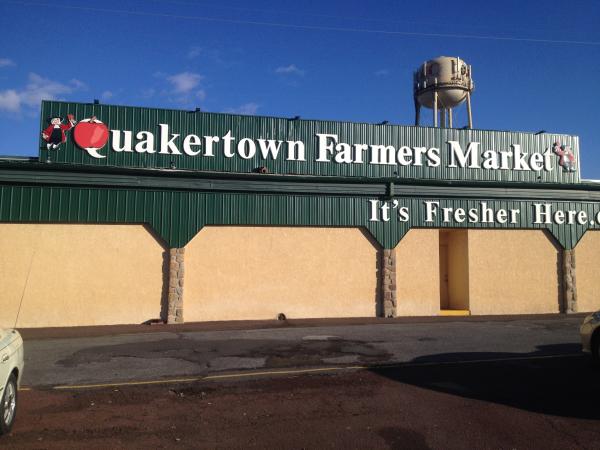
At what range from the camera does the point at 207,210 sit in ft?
53.0

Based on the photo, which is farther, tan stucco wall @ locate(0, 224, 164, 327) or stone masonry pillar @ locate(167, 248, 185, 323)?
stone masonry pillar @ locate(167, 248, 185, 323)

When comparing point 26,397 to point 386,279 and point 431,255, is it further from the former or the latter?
point 431,255

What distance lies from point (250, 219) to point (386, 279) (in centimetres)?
502

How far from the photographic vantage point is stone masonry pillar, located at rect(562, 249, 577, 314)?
18.5 m

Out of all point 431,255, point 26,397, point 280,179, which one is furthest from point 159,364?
point 431,255

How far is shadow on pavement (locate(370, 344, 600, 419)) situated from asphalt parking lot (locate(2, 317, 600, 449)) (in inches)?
1.2

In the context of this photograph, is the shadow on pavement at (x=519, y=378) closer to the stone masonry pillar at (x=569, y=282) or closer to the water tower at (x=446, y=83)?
the stone masonry pillar at (x=569, y=282)

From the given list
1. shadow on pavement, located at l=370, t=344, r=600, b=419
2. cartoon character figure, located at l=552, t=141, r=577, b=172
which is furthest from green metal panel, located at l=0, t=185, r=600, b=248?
shadow on pavement, located at l=370, t=344, r=600, b=419

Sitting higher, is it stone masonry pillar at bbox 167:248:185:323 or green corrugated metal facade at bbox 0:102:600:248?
green corrugated metal facade at bbox 0:102:600:248

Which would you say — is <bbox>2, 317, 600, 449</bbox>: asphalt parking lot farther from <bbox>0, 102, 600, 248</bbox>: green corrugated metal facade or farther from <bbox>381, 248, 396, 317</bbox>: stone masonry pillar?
<bbox>0, 102, 600, 248</bbox>: green corrugated metal facade

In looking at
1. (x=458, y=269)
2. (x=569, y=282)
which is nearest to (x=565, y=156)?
(x=569, y=282)

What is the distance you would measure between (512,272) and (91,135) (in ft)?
49.8

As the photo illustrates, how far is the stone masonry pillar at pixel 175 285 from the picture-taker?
1542 centimetres

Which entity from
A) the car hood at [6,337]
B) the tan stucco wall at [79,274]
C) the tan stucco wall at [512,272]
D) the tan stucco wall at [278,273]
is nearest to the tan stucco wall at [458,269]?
the tan stucco wall at [512,272]
